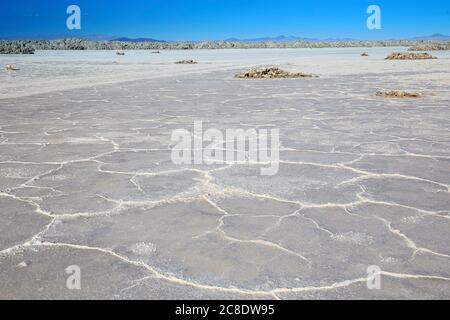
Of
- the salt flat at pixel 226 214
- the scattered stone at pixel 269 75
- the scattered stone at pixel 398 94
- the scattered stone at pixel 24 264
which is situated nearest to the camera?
the salt flat at pixel 226 214

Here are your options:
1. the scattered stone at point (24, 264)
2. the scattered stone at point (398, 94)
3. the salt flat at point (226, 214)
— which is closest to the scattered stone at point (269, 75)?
the scattered stone at point (398, 94)

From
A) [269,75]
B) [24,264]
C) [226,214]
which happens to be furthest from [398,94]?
[24,264]

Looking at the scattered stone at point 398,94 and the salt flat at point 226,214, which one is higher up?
the scattered stone at point 398,94

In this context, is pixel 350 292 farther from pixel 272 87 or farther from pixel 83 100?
pixel 272 87

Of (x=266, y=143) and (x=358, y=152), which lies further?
(x=266, y=143)

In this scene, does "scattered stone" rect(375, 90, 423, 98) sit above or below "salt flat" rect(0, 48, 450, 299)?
above

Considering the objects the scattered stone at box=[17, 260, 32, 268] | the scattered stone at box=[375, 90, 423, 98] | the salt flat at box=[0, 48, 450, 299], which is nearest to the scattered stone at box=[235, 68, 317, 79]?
the scattered stone at box=[375, 90, 423, 98]

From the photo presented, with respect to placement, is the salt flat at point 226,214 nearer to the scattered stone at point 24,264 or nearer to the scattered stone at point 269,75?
the scattered stone at point 24,264

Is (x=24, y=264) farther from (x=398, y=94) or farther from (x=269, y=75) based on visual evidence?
(x=269, y=75)

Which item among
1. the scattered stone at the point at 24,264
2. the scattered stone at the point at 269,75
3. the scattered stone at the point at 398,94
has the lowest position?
the scattered stone at the point at 24,264

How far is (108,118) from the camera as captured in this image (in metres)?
6.38

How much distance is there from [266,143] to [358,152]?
89 centimetres

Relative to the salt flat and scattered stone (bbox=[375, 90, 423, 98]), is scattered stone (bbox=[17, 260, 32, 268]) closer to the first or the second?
the salt flat
